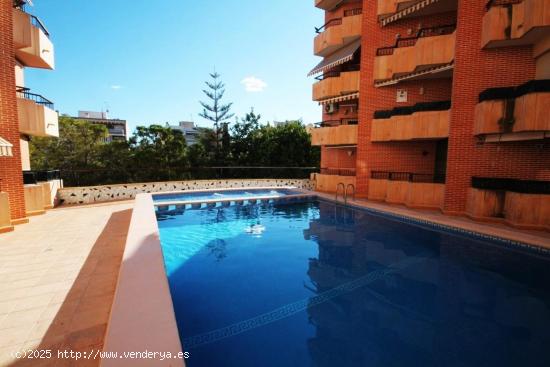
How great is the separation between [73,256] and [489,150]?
13.5 m

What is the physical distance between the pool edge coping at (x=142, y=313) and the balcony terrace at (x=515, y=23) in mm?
11696

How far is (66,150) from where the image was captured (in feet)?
76.7

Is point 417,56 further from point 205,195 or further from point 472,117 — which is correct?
point 205,195

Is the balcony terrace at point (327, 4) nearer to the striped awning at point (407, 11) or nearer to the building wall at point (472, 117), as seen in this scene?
the striped awning at point (407, 11)

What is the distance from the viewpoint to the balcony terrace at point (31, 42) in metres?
9.54

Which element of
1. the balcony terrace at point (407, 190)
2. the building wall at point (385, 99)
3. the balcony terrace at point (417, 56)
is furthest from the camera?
the building wall at point (385, 99)

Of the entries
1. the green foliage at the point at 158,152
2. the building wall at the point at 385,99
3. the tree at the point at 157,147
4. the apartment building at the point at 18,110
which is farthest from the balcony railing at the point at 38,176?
the building wall at the point at 385,99

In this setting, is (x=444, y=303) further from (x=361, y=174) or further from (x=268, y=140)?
(x=268, y=140)

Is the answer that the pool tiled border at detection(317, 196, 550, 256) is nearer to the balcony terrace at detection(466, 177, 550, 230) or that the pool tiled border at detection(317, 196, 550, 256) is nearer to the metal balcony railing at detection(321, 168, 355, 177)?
the balcony terrace at detection(466, 177, 550, 230)

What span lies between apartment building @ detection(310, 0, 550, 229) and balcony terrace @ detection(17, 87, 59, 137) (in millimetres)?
14193

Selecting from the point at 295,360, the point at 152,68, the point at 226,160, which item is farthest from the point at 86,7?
the point at 295,360

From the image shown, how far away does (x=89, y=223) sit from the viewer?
9180 mm

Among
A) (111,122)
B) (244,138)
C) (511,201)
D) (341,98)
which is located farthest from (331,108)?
(111,122)

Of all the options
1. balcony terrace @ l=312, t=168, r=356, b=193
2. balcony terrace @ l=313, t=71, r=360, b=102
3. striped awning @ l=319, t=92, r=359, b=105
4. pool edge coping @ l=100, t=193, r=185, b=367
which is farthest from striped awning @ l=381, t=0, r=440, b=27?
pool edge coping @ l=100, t=193, r=185, b=367
